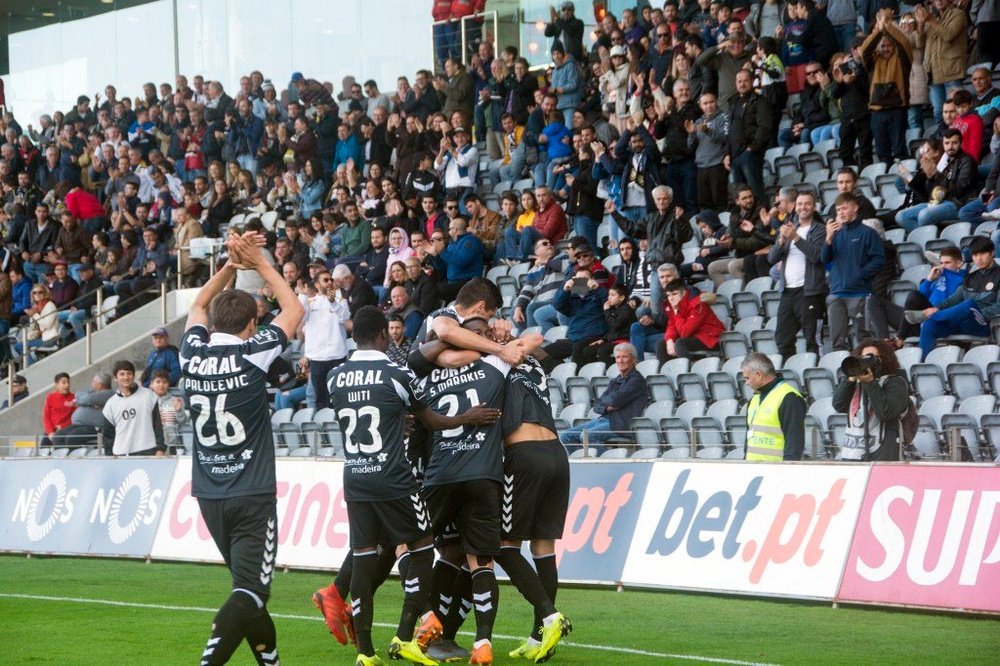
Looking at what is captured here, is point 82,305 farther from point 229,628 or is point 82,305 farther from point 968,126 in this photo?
point 229,628

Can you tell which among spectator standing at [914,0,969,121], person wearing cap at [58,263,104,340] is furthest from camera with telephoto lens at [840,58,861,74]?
person wearing cap at [58,263,104,340]

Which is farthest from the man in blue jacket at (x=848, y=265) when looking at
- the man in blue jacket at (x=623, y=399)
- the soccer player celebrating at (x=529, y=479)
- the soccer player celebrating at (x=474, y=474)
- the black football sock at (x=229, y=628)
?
the black football sock at (x=229, y=628)

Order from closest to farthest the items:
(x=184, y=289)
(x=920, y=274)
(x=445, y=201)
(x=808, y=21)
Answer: (x=920, y=274) < (x=808, y=21) < (x=445, y=201) < (x=184, y=289)

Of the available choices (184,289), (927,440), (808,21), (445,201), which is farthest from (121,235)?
(927,440)

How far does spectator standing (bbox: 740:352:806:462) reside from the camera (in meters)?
11.5

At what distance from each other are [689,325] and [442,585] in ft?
25.9

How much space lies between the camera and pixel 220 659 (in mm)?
7215

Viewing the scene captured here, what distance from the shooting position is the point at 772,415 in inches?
458

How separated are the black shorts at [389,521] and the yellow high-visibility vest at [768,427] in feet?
12.9

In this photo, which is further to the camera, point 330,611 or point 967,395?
point 967,395

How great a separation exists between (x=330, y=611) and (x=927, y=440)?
5584 mm

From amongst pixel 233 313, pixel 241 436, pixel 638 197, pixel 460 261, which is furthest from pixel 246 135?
pixel 241 436

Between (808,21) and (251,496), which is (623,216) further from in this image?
(251,496)

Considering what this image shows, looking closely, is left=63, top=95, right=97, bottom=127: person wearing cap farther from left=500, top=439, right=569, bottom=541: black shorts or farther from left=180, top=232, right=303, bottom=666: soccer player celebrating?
left=180, top=232, right=303, bottom=666: soccer player celebrating
